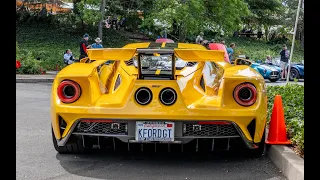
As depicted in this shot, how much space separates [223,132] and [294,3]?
3485cm

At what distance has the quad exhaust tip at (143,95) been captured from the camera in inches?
167

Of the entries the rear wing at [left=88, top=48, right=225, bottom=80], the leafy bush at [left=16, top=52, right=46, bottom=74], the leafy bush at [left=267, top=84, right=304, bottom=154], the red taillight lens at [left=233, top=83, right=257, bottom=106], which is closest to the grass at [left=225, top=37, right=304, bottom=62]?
the leafy bush at [left=16, top=52, right=46, bottom=74]

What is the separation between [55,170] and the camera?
14.2 ft

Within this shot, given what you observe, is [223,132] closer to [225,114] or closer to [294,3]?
[225,114]

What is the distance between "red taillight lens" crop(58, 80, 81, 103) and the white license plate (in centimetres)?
73

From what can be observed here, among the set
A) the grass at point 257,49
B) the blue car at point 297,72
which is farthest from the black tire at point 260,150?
the grass at point 257,49

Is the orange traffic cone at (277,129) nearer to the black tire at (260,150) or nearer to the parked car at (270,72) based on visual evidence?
Answer: the black tire at (260,150)

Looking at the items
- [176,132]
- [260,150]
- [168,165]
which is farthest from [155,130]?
[260,150]

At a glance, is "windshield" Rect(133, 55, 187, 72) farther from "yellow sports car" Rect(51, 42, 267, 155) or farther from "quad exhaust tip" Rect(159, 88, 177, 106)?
"quad exhaust tip" Rect(159, 88, 177, 106)

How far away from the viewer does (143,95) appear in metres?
4.29

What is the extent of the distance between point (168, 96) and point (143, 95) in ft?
0.81
